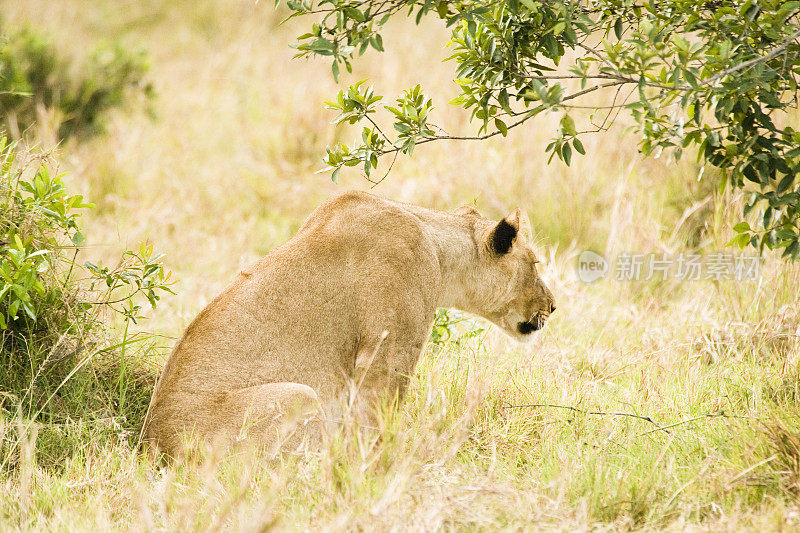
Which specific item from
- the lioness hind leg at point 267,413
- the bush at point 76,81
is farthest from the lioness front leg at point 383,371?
the bush at point 76,81

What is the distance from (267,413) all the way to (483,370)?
4.73 ft

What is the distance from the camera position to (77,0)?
1878 centimetres

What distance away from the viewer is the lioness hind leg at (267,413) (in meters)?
4.06

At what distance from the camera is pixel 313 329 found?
4.46 m

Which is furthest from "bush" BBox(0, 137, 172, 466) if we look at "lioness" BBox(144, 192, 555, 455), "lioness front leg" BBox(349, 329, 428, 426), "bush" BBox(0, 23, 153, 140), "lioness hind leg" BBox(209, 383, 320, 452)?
"bush" BBox(0, 23, 153, 140)

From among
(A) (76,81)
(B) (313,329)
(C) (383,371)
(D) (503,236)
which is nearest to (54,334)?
(B) (313,329)

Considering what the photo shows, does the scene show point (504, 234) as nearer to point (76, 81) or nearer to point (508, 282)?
point (508, 282)

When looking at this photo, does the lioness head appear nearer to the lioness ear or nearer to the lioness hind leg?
the lioness ear

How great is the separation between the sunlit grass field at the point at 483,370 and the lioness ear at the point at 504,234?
696mm

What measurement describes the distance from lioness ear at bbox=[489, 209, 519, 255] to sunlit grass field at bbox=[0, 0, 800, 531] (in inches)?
27.4

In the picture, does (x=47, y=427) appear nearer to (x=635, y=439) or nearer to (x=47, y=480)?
(x=47, y=480)

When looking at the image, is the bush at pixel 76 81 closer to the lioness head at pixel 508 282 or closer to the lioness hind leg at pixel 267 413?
the lioness head at pixel 508 282

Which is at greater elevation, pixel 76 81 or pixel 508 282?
pixel 76 81

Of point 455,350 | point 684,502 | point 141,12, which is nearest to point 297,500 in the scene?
point 684,502
